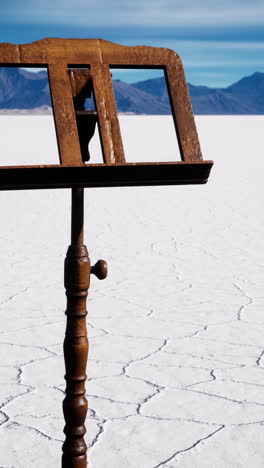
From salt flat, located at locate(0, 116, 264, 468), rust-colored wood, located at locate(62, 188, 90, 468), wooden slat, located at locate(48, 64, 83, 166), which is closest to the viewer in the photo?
wooden slat, located at locate(48, 64, 83, 166)

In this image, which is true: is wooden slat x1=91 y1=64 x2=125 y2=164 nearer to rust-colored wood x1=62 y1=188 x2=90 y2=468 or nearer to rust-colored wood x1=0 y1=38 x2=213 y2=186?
rust-colored wood x1=0 y1=38 x2=213 y2=186

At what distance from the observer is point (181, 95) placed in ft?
5.32

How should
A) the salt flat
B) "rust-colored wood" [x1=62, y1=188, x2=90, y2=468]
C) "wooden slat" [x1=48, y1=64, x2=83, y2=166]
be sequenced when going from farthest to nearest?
the salt flat → "rust-colored wood" [x1=62, y1=188, x2=90, y2=468] → "wooden slat" [x1=48, y1=64, x2=83, y2=166]

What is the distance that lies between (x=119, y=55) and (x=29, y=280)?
288 cm

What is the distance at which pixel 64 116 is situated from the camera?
5.18 ft

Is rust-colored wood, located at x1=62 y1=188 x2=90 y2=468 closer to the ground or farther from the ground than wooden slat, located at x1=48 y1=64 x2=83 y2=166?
closer to the ground

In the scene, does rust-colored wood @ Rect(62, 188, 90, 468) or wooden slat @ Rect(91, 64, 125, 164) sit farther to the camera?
rust-colored wood @ Rect(62, 188, 90, 468)

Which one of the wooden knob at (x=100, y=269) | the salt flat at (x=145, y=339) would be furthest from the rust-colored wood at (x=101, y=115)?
the salt flat at (x=145, y=339)

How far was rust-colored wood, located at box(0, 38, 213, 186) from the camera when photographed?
1553 millimetres

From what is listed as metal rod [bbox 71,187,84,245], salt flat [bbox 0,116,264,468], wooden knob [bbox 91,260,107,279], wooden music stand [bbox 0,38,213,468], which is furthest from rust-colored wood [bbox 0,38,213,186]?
salt flat [bbox 0,116,264,468]

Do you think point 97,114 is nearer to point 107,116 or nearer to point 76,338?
point 107,116

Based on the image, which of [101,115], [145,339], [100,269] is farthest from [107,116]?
[145,339]

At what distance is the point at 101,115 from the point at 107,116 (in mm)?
15

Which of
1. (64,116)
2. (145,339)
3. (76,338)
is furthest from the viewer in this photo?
(145,339)
